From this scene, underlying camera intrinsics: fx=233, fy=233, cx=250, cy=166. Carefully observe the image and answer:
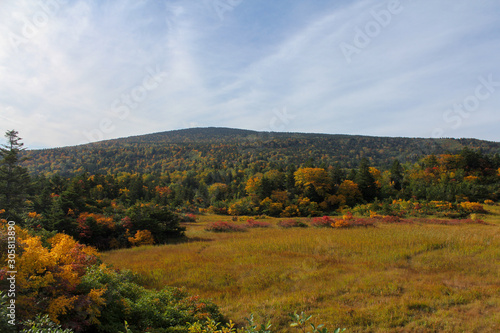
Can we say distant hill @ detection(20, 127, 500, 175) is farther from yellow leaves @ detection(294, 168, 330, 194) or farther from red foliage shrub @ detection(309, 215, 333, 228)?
red foliage shrub @ detection(309, 215, 333, 228)

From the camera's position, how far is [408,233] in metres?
16.3

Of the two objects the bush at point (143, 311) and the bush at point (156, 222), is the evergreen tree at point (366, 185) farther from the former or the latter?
the bush at point (143, 311)

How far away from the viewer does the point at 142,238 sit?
1833 centimetres

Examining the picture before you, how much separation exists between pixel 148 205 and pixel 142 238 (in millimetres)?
5130

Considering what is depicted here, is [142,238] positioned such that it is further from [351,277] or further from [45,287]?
[351,277]

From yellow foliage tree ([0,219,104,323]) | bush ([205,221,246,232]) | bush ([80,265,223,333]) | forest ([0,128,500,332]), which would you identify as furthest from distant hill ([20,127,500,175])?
yellow foliage tree ([0,219,104,323])

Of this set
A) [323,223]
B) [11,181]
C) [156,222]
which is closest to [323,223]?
[323,223]

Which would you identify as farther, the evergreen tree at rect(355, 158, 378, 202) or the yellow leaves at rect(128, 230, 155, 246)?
the evergreen tree at rect(355, 158, 378, 202)

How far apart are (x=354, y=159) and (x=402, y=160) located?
21144mm

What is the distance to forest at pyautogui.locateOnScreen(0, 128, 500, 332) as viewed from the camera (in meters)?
4.77

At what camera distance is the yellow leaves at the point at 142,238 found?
17.9 meters

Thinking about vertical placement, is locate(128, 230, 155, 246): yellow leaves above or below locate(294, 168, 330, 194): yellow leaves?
below

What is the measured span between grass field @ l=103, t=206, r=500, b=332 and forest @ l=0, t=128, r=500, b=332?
1.97 metres

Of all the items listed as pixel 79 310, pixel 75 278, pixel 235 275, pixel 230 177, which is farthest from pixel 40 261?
pixel 230 177
